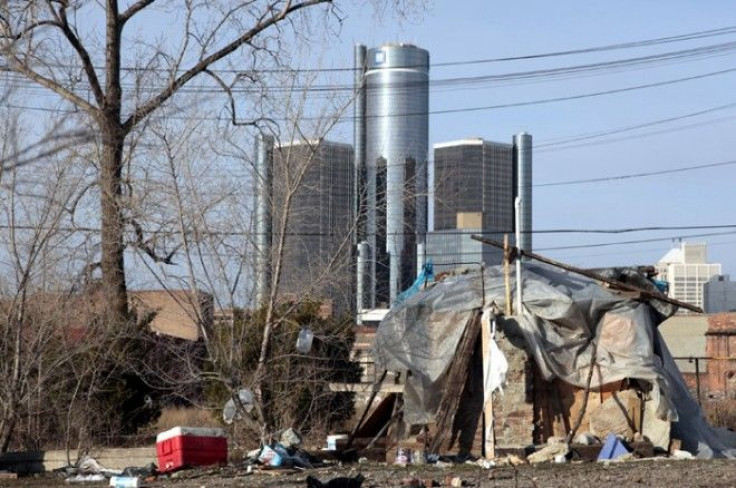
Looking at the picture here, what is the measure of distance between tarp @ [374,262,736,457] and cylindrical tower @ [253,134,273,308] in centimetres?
221

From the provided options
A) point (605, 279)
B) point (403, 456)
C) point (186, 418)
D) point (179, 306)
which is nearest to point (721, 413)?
point (605, 279)

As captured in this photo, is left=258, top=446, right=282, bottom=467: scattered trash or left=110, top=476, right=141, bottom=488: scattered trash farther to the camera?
left=258, top=446, right=282, bottom=467: scattered trash

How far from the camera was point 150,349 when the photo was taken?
72.3 feet

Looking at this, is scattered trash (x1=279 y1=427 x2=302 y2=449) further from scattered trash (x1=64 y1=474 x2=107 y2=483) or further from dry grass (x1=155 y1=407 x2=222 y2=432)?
dry grass (x1=155 y1=407 x2=222 y2=432)

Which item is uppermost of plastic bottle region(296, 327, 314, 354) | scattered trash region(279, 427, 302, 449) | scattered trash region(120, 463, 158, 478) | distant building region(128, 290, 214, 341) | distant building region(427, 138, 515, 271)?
distant building region(427, 138, 515, 271)

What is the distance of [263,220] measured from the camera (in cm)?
2084

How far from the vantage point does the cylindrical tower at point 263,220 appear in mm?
20547

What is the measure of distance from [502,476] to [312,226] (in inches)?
307

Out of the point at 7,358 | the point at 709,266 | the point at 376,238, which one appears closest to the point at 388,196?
the point at 376,238

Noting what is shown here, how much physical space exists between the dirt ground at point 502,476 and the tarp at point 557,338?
2574 millimetres

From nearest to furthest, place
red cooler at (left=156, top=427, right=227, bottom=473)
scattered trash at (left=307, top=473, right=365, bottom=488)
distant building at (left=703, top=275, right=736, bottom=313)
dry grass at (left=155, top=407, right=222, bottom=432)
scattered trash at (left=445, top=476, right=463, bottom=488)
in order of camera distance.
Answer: scattered trash at (left=307, top=473, right=365, bottom=488), scattered trash at (left=445, top=476, right=463, bottom=488), red cooler at (left=156, top=427, right=227, bottom=473), dry grass at (left=155, top=407, right=222, bottom=432), distant building at (left=703, top=275, right=736, bottom=313)

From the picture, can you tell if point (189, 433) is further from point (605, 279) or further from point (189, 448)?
point (605, 279)

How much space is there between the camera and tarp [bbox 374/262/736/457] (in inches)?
770

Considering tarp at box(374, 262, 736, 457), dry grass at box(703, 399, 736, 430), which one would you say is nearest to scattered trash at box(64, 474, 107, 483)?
tarp at box(374, 262, 736, 457)
